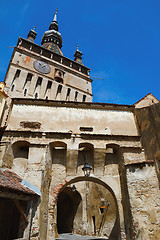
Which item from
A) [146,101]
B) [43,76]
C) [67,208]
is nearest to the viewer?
[146,101]

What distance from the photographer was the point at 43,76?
23.1 m

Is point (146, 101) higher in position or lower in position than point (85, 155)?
higher

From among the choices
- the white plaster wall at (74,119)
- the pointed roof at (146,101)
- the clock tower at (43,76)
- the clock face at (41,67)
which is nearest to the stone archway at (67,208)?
the white plaster wall at (74,119)

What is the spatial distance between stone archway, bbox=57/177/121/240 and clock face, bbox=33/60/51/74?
1530cm

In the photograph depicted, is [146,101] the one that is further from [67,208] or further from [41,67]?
[41,67]

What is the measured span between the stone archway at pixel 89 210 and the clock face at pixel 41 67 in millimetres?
15298

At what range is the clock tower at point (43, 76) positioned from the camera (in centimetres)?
2080

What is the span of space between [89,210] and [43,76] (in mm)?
16778

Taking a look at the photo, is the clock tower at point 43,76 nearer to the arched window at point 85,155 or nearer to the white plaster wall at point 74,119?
the white plaster wall at point 74,119

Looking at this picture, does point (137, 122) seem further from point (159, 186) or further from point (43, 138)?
point (43, 138)

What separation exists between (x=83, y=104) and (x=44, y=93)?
12.3m

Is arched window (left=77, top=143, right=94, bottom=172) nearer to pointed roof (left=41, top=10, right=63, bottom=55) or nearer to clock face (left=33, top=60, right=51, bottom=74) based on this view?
clock face (left=33, top=60, right=51, bottom=74)

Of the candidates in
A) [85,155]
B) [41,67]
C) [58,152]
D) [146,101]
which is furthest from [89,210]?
[41,67]

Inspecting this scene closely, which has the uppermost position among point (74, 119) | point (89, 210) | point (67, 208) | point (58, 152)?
point (74, 119)
